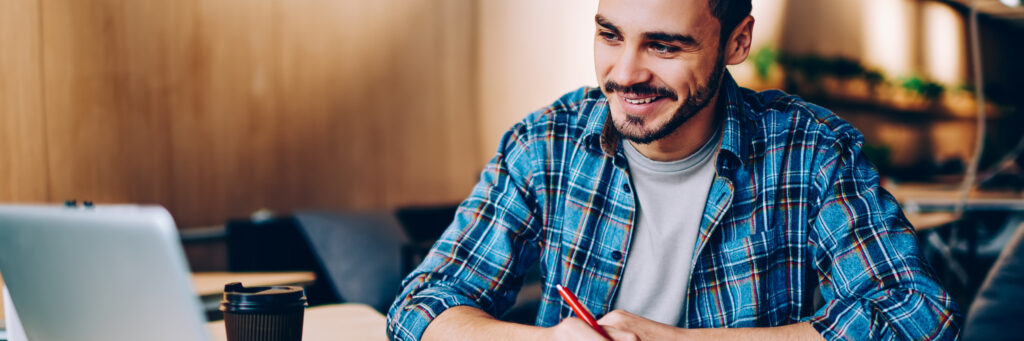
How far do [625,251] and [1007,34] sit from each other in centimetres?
1276

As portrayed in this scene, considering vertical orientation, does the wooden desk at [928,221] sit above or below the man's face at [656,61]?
below

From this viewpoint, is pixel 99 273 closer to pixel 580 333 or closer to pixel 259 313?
pixel 259 313

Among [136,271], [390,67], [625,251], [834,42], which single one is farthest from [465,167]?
[834,42]

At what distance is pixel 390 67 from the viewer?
13.1ft

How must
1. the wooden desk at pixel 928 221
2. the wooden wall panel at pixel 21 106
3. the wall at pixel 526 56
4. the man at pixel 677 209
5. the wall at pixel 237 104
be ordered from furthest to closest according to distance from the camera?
the wall at pixel 526 56, the wooden desk at pixel 928 221, the wall at pixel 237 104, the wooden wall panel at pixel 21 106, the man at pixel 677 209

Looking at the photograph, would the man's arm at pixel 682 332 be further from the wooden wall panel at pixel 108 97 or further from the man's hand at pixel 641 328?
the wooden wall panel at pixel 108 97

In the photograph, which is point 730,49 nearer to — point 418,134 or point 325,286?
point 325,286

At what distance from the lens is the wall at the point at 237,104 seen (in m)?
2.69

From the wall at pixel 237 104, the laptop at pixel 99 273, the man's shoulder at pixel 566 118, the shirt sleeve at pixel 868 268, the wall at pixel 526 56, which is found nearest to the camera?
the laptop at pixel 99 273

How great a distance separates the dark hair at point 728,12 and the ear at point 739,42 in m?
0.01

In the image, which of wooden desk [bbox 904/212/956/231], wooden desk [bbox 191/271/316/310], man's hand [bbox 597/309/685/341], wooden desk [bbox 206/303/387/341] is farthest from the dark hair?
wooden desk [bbox 904/212/956/231]

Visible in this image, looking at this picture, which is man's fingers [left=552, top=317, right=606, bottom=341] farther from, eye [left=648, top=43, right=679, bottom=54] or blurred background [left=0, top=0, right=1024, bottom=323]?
blurred background [left=0, top=0, right=1024, bottom=323]

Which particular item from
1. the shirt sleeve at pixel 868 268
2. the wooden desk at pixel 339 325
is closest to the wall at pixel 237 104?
the wooden desk at pixel 339 325

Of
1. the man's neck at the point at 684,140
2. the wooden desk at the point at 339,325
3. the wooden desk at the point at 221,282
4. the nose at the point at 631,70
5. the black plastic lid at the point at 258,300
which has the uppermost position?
the nose at the point at 631,70
